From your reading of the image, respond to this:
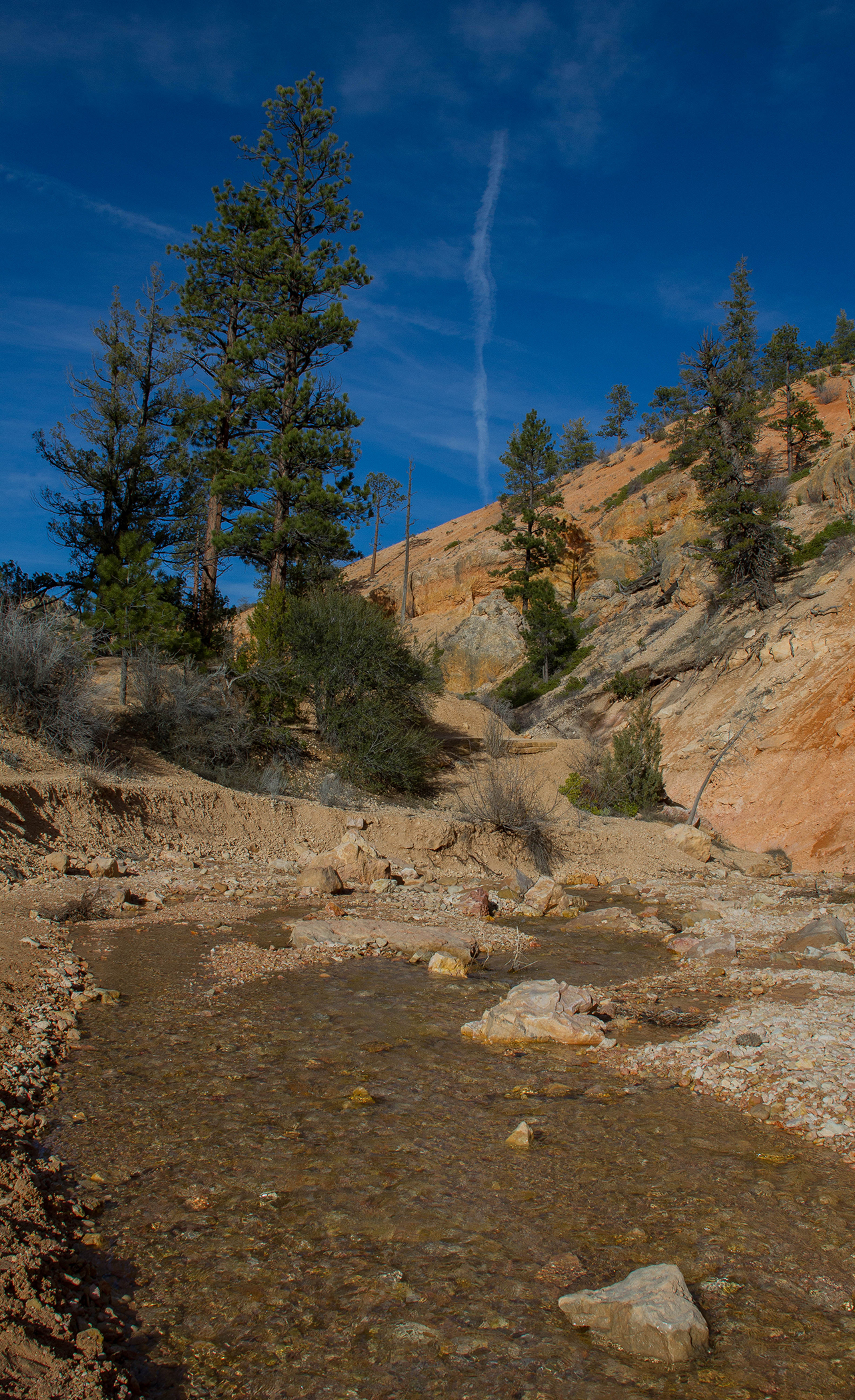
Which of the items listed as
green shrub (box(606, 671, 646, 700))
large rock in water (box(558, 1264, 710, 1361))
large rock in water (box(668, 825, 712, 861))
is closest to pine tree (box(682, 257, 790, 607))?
green shrub (box(606, 671, 646, 700))

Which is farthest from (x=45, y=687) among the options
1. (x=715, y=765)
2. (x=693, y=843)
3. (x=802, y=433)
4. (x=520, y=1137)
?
(x=802, y=433)

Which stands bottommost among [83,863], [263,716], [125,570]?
[83,863]

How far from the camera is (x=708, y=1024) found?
5.46m

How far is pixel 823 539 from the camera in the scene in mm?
20188

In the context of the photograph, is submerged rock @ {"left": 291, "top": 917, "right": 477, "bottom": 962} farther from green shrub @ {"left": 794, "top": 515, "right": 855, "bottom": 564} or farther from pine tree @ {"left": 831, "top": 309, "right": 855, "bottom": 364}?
pine tree @ {"left": 831, "top": 309, "right": 855, "bottom": 364}

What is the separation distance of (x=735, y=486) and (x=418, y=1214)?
22296mm

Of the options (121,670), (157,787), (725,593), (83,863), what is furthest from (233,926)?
(725,593)

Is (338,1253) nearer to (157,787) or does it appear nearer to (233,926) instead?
(233,926)

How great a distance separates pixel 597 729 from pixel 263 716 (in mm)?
12378

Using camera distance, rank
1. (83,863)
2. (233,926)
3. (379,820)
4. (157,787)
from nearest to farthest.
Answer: (233,926) < (83,863) < (157,787) < (379,820)

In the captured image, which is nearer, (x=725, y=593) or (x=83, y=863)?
(x=83, y=863)

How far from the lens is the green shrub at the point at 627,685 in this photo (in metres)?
23.7

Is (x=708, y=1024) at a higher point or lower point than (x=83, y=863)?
lower

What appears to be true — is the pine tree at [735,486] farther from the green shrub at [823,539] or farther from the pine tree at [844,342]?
the pine tree at [844,342]
